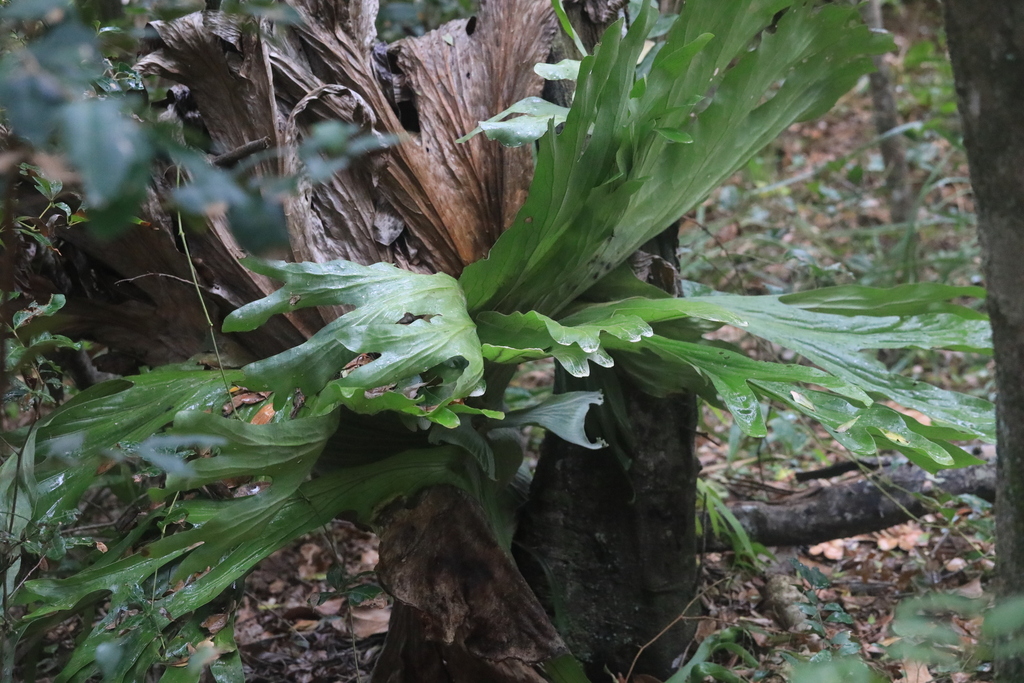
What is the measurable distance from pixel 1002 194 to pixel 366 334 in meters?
0.89

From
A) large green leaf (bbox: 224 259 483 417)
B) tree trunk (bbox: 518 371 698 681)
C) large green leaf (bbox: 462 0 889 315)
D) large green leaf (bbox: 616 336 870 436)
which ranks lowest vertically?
tree trunk (bbox: 518 371 698 681)

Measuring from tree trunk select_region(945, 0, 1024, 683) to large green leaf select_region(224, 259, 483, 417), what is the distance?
75cm

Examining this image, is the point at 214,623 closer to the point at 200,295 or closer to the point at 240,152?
the point at 200,295

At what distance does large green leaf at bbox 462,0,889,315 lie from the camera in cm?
144

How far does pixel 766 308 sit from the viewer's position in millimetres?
1843

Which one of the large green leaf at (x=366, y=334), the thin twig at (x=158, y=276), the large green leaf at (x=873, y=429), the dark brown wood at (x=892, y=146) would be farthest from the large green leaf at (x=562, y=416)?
the dark brown wood at (x=892, y=146)

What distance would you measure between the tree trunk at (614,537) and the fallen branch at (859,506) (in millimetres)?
455

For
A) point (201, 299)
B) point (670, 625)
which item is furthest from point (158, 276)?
point (670, 625)

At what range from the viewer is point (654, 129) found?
59.2 inches

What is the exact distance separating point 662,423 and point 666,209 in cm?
50

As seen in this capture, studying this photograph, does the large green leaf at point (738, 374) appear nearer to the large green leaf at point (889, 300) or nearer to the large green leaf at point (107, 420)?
the large green leaf at point (889, 300)

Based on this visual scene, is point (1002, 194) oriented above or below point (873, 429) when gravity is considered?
above

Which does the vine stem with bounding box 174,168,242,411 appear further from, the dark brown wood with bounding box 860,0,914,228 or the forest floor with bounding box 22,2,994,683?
the dark brown wood with bounding box 860,0,914,228

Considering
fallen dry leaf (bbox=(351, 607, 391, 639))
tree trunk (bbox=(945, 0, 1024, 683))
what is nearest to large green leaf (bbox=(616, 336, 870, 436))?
tree trunk (bbox=(945, 0, 1024, 683))
